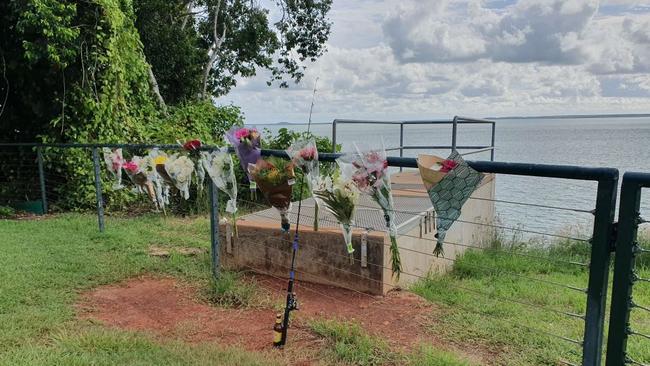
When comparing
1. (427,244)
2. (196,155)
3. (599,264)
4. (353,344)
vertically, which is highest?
(196,155)

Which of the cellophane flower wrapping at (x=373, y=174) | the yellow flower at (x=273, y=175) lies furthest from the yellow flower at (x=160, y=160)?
the cellophane flower wrapping at (x=373, y=174)

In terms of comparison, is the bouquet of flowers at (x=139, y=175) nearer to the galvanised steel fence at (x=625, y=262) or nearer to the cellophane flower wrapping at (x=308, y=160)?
the cellophane flower wrapping at (x=308, y=160)

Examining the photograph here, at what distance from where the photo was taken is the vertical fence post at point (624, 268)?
5.08 feet

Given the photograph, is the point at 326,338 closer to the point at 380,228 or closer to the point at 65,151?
the point at 380,228

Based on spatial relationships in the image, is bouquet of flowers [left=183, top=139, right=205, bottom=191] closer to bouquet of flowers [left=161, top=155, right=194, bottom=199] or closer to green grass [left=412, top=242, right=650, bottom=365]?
bouquet of flowers [left=161, top=155, right=194, bottom=199]

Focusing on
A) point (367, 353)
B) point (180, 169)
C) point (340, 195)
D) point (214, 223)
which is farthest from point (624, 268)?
point (180, 169)

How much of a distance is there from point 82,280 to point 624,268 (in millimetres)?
3702

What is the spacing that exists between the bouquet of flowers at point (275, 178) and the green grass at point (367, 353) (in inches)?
32.7

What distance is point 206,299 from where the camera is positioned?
11.5 feet

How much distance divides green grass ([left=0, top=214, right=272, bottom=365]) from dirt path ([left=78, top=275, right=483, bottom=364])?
0.15 metres

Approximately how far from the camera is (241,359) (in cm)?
254

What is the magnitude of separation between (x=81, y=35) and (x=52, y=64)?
0.56m

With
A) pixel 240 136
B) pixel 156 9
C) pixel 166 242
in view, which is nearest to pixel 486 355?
pixel 240 136

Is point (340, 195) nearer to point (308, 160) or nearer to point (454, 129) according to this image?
point (308, 160)
